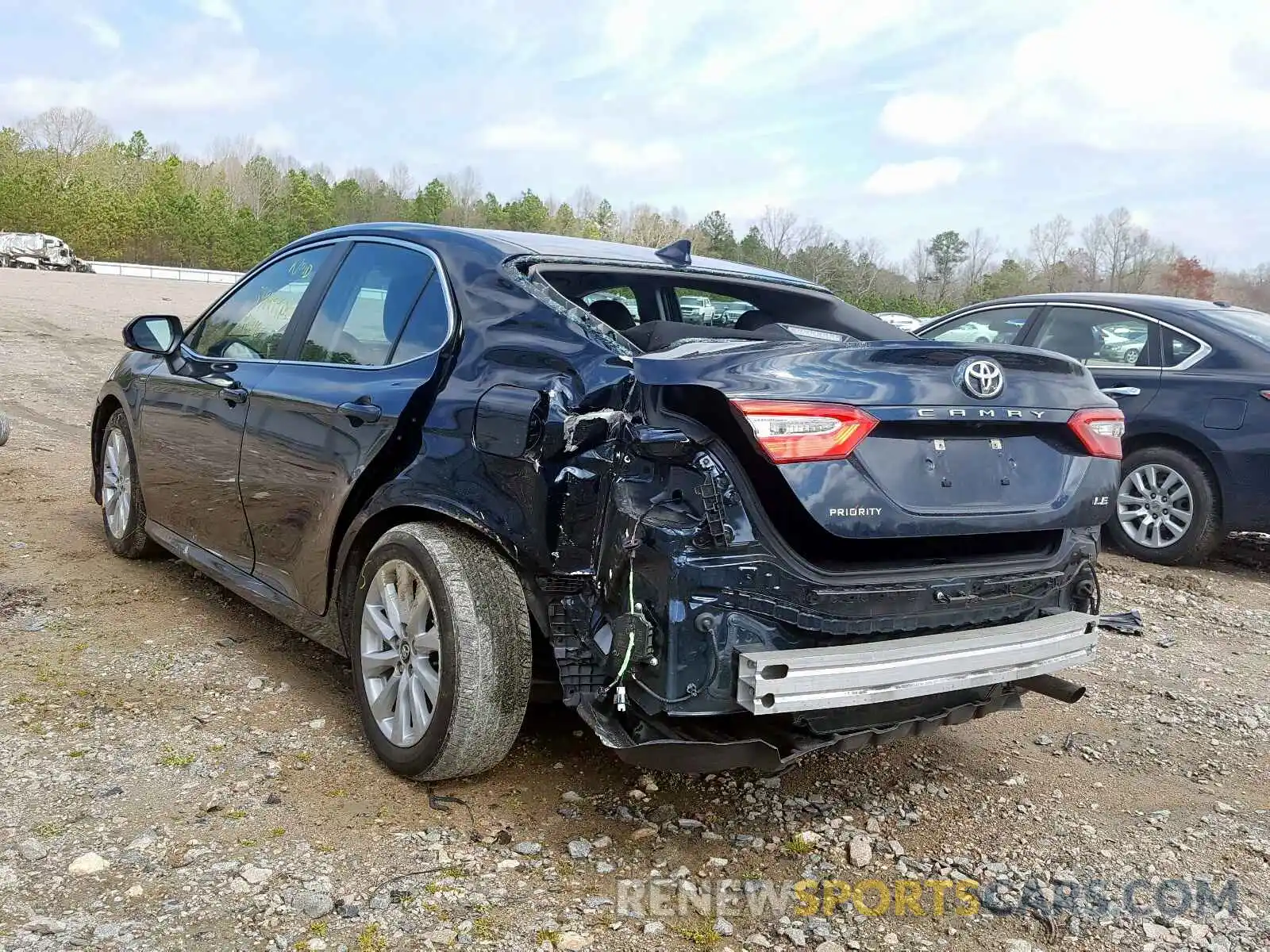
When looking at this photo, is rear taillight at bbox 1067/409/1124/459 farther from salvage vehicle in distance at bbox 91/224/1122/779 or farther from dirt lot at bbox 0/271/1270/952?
dirt lot at bbox 0/271/1270/952

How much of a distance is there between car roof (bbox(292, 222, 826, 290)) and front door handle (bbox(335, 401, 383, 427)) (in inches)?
23.5

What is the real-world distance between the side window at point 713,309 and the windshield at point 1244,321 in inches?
154

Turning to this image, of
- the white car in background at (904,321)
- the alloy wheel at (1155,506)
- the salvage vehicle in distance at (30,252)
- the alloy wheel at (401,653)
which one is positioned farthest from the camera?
the salvage vehicle in distance at (30,252)

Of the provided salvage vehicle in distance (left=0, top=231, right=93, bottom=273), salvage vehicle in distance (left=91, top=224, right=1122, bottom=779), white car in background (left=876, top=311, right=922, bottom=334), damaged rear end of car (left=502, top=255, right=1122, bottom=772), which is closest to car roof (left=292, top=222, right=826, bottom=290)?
salvage vehicle in distance (left=91, top=224, right=1122, bottom=779)

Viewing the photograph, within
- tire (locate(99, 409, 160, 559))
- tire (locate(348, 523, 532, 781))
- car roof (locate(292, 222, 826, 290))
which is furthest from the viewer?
tire (locate(99, 409, 160, 559))

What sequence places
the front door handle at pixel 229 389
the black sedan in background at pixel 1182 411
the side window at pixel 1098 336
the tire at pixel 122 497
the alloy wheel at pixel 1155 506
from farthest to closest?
the side window at pixel 1098 336 → the alloy wheel at pixel 1155 506 → the black sedan in background at pixel 1182 411 → the tire at pixel 122 497 → the front door handle at pixel 229 389

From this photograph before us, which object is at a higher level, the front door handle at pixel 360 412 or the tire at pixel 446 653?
the front door handle at pixel 360 412

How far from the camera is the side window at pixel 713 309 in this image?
3727mm

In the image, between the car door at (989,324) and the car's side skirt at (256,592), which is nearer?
the car's side skirt at (256,592)

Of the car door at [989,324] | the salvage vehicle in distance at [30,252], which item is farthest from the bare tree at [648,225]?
the car door at [989,324]

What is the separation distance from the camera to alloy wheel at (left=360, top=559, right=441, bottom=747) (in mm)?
2982

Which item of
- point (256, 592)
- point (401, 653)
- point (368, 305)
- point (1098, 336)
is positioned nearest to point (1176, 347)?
point (1098, 336)

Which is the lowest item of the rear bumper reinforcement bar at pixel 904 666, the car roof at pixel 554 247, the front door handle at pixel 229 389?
the rear bumper reinforcement bar at pixel 904 666

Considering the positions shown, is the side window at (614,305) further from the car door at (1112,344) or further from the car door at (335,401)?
the car door at (1112,344)
